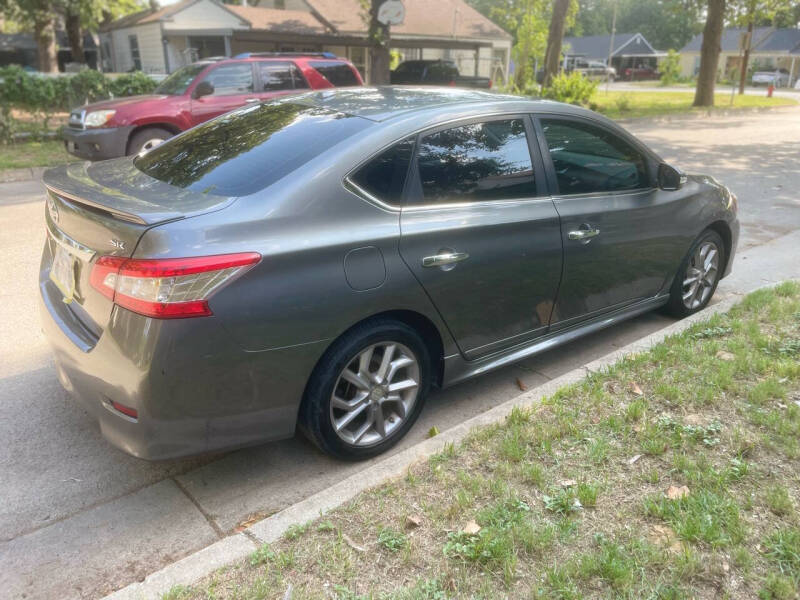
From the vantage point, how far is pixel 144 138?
10250 mm

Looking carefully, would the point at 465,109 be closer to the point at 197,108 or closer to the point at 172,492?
the point at 172,492

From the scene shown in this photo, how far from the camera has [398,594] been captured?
2.20 meters

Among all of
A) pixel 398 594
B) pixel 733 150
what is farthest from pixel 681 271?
pixel 733 150

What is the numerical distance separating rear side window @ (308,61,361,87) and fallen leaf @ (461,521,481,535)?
34.8 feet

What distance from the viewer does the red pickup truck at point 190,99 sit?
996 cm

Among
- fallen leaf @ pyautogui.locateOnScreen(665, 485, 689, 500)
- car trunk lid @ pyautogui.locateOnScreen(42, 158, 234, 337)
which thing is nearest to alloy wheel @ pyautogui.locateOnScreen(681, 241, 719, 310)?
fallen leaf @ pyautogui.locateOnScreen(665, 485, 689, 500)

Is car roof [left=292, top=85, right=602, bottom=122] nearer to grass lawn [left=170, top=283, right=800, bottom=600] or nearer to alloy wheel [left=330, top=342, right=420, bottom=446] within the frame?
alloy wheel [left=330, top=342, right=420, bottom=446]

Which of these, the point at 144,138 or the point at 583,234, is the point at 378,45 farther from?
the point at 583,234

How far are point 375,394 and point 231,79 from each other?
934 cm

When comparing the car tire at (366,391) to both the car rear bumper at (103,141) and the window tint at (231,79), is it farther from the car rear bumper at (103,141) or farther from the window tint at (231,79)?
the window tint at (231,79)

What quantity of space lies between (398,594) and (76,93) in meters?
13.7

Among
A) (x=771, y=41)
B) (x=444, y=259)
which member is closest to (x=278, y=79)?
(x=444, y=259)

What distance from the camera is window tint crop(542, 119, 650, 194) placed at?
3902 mm

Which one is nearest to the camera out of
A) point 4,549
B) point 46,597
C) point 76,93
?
point 46,597
